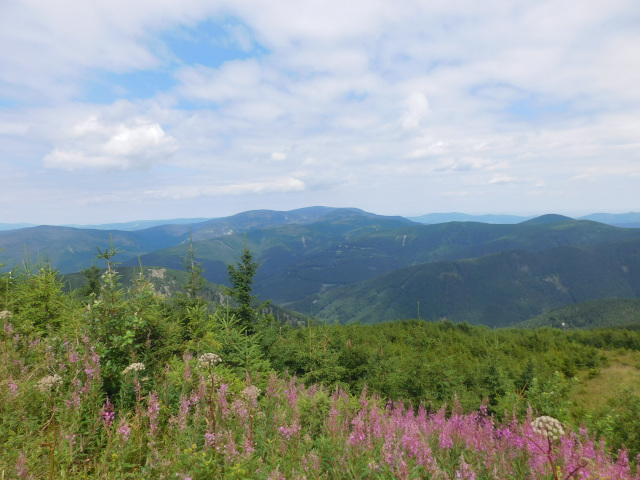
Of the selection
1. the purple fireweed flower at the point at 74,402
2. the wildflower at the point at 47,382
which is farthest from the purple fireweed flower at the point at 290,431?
the wildflower at the point at 47,382

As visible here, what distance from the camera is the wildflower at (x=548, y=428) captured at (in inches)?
162

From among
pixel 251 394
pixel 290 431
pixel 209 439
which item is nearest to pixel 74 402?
pixel 209 439

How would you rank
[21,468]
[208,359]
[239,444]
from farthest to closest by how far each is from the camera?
[208,359] → [239,444] → [21,468]

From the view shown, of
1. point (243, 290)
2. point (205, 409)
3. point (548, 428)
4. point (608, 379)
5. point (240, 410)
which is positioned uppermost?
point (240, 410)

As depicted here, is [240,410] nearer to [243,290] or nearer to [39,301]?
[39,301]

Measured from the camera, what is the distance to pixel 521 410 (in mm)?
9648

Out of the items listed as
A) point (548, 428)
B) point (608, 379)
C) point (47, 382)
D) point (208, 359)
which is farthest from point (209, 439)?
point (608, 379)

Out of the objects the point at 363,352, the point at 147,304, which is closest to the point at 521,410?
the point at 363,352

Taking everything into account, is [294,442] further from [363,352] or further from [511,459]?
[363,352]

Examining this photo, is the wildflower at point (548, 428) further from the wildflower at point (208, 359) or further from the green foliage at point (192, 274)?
the green foliage at point (192, 274)

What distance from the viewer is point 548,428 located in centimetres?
436

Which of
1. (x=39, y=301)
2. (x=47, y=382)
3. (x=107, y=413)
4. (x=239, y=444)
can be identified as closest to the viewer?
(x=239, y=444)

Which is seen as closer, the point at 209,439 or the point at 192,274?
the point at 209,439

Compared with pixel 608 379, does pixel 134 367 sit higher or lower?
higher
